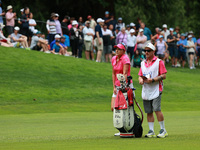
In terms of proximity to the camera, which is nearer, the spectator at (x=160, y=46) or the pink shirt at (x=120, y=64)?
the pink shirt at (x=120, y=64)

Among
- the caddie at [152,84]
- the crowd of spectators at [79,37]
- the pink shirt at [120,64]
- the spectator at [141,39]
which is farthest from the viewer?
the spectator at [141,39]

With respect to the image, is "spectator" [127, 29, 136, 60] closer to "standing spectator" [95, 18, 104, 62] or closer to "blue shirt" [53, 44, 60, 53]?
"standing spectator" [95, 18, 104, 62]

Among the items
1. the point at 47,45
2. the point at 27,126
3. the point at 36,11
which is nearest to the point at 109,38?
the point at 47,45

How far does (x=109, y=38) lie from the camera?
30984 mm

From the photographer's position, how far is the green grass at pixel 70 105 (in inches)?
404

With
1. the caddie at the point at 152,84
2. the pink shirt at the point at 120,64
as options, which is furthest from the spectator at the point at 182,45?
the caddie at the point at 152,84

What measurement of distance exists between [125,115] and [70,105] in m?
9.98

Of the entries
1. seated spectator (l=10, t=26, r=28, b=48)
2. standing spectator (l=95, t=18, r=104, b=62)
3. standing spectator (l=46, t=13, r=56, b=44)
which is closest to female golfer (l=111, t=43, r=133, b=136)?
seated spectator (l=10, t=26, r=28, b=48)

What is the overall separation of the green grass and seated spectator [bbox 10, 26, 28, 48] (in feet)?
1.79

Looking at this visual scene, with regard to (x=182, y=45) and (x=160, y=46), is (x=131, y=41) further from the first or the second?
(x=182, y=45)

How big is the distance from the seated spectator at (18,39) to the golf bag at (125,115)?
678 inches

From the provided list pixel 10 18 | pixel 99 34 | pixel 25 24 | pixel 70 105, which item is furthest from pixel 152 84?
pixel 99 34

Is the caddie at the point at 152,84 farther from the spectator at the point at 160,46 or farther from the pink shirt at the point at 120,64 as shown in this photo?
the spectator at the point at 160,46

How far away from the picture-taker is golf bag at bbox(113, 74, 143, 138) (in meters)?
11.1
